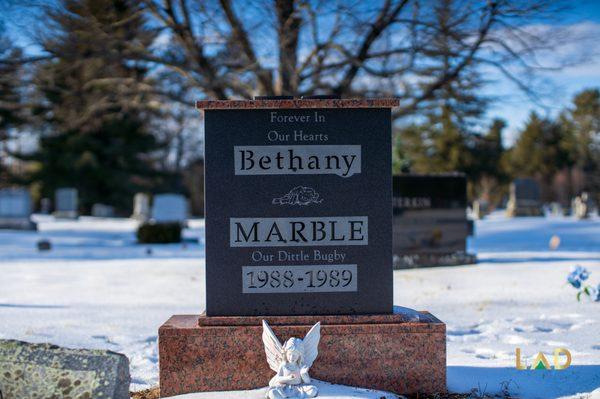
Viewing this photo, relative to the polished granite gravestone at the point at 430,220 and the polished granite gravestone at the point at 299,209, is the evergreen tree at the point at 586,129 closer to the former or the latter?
the polished granite gravestone at the point at 430,220

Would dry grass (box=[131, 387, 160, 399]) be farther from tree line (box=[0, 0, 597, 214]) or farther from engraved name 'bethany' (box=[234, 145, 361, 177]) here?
tree line (box=[0, 0, 597, 214])

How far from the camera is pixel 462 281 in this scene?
9.90 m

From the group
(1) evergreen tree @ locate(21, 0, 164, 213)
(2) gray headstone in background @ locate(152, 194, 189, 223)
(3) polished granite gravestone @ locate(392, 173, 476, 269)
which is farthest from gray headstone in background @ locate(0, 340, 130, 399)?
(2) gray headstone in background @ locate(152, 194, 189, 223)

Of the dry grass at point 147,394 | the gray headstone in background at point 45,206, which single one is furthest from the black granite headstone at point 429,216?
the gray headstone in background at point 45,206

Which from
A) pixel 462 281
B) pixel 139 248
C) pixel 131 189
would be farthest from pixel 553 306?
pixel 131 189

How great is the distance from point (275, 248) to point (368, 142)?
1.00 metres

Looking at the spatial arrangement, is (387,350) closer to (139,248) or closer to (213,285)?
(213,285)

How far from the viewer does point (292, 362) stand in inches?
148

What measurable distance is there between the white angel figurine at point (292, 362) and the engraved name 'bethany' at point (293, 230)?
0.61 m

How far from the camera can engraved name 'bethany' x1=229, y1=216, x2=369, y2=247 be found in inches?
165

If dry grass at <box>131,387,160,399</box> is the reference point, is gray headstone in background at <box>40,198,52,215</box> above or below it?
above

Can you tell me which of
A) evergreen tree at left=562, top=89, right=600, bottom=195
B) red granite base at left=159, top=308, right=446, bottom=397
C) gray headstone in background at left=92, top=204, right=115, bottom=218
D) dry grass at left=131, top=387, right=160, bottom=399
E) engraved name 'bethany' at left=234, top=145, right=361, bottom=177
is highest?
evergreen tree at left=562, top=89, right=600, bottom=195

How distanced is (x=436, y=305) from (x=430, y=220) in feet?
15.4

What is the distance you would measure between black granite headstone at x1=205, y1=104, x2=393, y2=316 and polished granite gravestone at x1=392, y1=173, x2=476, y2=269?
7.97 m
